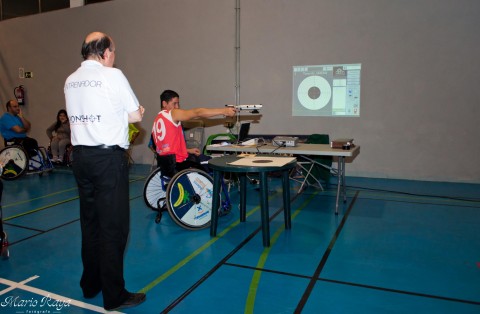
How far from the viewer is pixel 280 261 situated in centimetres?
289

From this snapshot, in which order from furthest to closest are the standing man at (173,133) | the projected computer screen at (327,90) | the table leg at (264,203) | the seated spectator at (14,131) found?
the seated spectator at (14,131)
the projected computer screen at (327,90)
the standing man at (173,133)
the table leg at (264,203)

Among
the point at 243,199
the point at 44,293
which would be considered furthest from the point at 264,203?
the point at 44,293

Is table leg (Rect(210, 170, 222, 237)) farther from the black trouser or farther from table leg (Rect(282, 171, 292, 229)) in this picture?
the black trouser

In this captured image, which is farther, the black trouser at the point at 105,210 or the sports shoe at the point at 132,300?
the sports shoe at the point at 132,300

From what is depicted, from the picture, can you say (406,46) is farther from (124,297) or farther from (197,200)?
(124,297)

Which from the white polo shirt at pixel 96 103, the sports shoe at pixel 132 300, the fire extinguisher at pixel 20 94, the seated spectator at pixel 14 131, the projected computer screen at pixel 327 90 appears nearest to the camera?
the white polo shirt at pixel 96 103

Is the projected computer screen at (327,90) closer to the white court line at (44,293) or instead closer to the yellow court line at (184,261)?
the yellow court line at (184,261)

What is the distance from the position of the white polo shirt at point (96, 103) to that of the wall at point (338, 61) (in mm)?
4834

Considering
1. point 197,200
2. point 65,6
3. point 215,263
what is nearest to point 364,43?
point 197,200

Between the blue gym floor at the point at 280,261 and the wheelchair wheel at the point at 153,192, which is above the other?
the wheelchair wheel at the point at 153,192

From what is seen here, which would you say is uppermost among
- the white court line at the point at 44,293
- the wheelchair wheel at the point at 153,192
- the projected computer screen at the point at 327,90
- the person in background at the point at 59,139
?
the projected computer screen at the point at 327,90

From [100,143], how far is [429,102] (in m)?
5.37

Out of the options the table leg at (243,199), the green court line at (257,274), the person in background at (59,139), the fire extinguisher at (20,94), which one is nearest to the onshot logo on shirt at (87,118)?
the green court line at (257,274)

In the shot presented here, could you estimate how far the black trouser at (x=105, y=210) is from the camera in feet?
6.64
